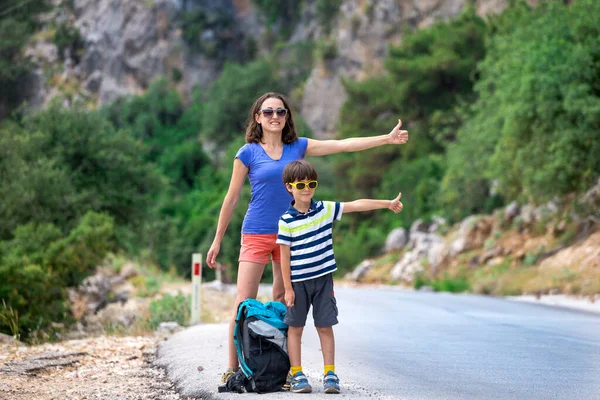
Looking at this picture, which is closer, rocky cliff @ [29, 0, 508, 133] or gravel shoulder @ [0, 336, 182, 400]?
gravel shoulder @ [0, 336, 182, 400]

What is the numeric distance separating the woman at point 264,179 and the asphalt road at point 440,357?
0.92 metres

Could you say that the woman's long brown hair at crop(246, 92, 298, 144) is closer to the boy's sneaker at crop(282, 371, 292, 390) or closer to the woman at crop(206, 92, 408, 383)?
the woman at crop(206, 92, 408, 383)

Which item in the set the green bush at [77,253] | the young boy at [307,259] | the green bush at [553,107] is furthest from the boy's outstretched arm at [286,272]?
the green bush at [553,107]

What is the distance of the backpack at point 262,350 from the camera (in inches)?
259

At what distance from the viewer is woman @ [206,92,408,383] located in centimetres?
676

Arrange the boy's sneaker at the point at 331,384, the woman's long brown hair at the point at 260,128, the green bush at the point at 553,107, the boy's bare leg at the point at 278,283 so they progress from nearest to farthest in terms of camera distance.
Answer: the boy's sneaker at the point at 331,384, the boy's bare leg at the point at 278,283, the woman's long brown hair at the point at 260,128, the green bush at the point at 553,107

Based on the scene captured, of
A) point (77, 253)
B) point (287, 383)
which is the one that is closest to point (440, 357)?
point (287, 383)

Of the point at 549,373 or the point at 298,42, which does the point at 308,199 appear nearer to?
the point at 549,373

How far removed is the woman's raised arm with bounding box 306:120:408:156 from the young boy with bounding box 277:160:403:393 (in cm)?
64

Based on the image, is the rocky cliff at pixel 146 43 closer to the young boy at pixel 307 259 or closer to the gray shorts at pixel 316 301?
the young boy at pixel 307 259

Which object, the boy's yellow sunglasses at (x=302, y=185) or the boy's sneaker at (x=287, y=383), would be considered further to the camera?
the boy's sneaker at (x=287, y=383)

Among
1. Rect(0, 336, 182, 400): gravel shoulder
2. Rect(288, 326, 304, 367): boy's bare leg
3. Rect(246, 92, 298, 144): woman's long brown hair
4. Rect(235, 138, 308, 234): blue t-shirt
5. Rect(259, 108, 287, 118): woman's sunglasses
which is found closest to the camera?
Rect(288, 326, 304, 367): boy's bare leg

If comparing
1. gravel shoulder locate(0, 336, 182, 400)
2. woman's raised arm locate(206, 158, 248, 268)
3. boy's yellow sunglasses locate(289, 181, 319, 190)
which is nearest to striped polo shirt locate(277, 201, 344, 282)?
boy's yellow sunglasses locate(289, 181, 319, 190)

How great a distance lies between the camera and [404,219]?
50125mm
